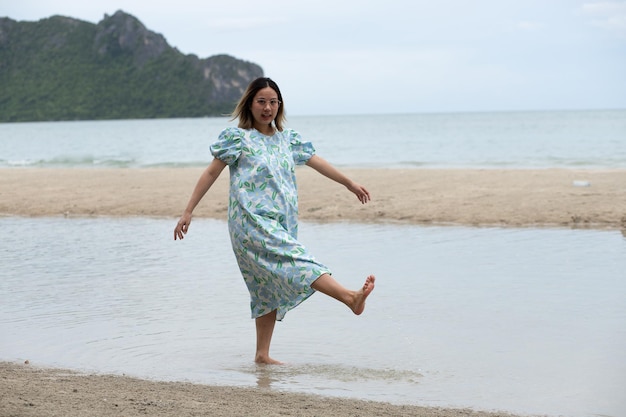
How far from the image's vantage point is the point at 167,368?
18.3ft

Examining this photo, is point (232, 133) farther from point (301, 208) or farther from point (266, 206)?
point (301, 208)

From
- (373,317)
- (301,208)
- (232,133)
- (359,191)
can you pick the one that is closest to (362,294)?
(359,191)

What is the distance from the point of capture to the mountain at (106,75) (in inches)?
4961

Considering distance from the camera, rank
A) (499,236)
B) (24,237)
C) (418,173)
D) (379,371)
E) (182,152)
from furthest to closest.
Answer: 1. (182,152)
2. (418,173)
3. (24,237)
4. (499,236)
5. (379,371)

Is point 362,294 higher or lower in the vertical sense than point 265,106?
lower

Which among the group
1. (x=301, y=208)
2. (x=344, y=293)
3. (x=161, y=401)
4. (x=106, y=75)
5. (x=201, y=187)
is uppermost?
(x=106, y=75)

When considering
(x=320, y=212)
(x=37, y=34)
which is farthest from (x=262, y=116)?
(x=37, y=34)

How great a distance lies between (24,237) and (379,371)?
7540 mm

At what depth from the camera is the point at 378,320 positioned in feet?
22.5

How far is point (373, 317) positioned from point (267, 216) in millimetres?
1842

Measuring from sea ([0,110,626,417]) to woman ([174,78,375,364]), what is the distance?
515 millimetres

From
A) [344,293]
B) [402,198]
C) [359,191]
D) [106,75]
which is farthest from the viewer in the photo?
[106,75]

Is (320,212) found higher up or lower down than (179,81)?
lower down

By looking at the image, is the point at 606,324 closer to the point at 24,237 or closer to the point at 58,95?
the point at 24,237
